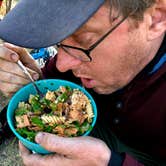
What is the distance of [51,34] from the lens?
3.59ft

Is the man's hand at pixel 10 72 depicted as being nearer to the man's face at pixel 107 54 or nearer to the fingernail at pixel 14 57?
the fingernail at pixel 14 57

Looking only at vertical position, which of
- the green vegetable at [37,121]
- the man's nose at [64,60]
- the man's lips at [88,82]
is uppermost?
the man's nose at [64,60]

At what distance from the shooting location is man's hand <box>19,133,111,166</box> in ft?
4.05

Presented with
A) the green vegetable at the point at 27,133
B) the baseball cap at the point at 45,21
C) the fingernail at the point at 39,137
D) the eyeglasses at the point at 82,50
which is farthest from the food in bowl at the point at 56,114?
the baseball cap at the point at 45,21

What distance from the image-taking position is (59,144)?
1.23 meters

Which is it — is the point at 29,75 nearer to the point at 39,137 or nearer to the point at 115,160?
the point at 39,137

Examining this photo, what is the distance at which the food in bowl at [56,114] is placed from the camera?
1.38 meters

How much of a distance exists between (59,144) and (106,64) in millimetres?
352

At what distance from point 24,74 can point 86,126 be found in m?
0.37

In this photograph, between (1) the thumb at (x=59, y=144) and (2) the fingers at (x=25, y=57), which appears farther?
(2) the fingers at (x=25, y=57)

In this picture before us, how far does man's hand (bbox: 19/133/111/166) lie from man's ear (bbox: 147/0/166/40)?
1.46ft

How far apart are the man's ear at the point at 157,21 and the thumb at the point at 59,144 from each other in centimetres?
48

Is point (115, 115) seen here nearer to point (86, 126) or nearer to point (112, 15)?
point (86, 126)

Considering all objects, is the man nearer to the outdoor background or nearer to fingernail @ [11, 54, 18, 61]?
fingernail @ [11, 54, 18, 61]
